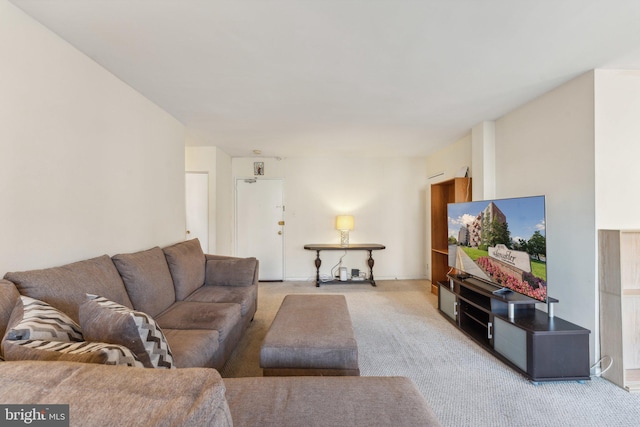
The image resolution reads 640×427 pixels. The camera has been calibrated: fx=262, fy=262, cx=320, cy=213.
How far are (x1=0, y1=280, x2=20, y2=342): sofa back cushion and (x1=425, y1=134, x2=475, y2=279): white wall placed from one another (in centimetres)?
400

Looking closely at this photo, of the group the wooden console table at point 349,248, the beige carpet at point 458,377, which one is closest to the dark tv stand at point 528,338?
the beige carpet at point 458,377

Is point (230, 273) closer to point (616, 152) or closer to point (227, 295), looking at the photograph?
point (227, 295)

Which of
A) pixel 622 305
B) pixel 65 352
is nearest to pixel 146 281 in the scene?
pixel 65 352

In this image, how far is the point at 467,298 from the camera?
2.57 m

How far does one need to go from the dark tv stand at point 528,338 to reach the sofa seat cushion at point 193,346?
217cm

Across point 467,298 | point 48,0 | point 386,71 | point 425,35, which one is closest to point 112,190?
point 48,0

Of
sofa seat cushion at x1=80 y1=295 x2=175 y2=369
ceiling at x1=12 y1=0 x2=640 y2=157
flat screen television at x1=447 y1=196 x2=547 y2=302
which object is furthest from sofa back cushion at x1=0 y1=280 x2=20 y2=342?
flat screen television at x1=447 y1=196 x2=547 y2=302

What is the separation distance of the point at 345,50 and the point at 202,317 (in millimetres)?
2083

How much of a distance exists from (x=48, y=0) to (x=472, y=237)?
137 inches

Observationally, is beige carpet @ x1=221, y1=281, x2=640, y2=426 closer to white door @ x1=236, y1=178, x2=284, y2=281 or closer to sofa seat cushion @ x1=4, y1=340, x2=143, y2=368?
sofa seat cushion @ x1=4, y1=340, x2=143, y2=368

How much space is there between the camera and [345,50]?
1694mm

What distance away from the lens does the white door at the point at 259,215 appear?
186 inches

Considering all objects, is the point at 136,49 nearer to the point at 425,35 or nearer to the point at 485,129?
the point at 425,35

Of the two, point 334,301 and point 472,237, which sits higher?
point 472,237
